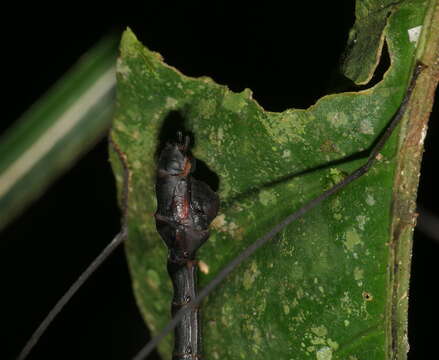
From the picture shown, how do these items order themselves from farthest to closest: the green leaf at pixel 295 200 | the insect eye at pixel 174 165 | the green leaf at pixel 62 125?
the green leaf at pixel 62 125 < the insect eye at pixel 174 165 < the green leaf at pixel 295 200

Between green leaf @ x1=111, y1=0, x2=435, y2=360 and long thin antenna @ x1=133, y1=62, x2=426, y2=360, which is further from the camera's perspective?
green leaf @ x1=111, y1=0, x2=435, y2=360

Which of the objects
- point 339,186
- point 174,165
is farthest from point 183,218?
point 339,186

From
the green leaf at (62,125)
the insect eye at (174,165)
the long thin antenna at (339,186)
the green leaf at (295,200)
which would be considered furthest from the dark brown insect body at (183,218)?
the green leaf at (62,125)

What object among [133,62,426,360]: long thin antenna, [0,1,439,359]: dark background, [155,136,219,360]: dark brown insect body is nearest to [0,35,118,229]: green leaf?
[0,1,439,359]: dark background

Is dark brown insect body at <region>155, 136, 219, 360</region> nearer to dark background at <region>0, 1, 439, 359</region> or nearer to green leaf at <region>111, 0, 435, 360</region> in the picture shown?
green leaf at <region>111, 0, 435, 360</region>

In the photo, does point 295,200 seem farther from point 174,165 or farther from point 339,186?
point 174,165

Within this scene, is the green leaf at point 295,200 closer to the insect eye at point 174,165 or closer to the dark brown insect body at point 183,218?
the dark brown insect body at point 183,218

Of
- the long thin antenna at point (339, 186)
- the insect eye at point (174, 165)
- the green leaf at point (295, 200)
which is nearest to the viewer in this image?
the long thin antenna at point (339, 186)
